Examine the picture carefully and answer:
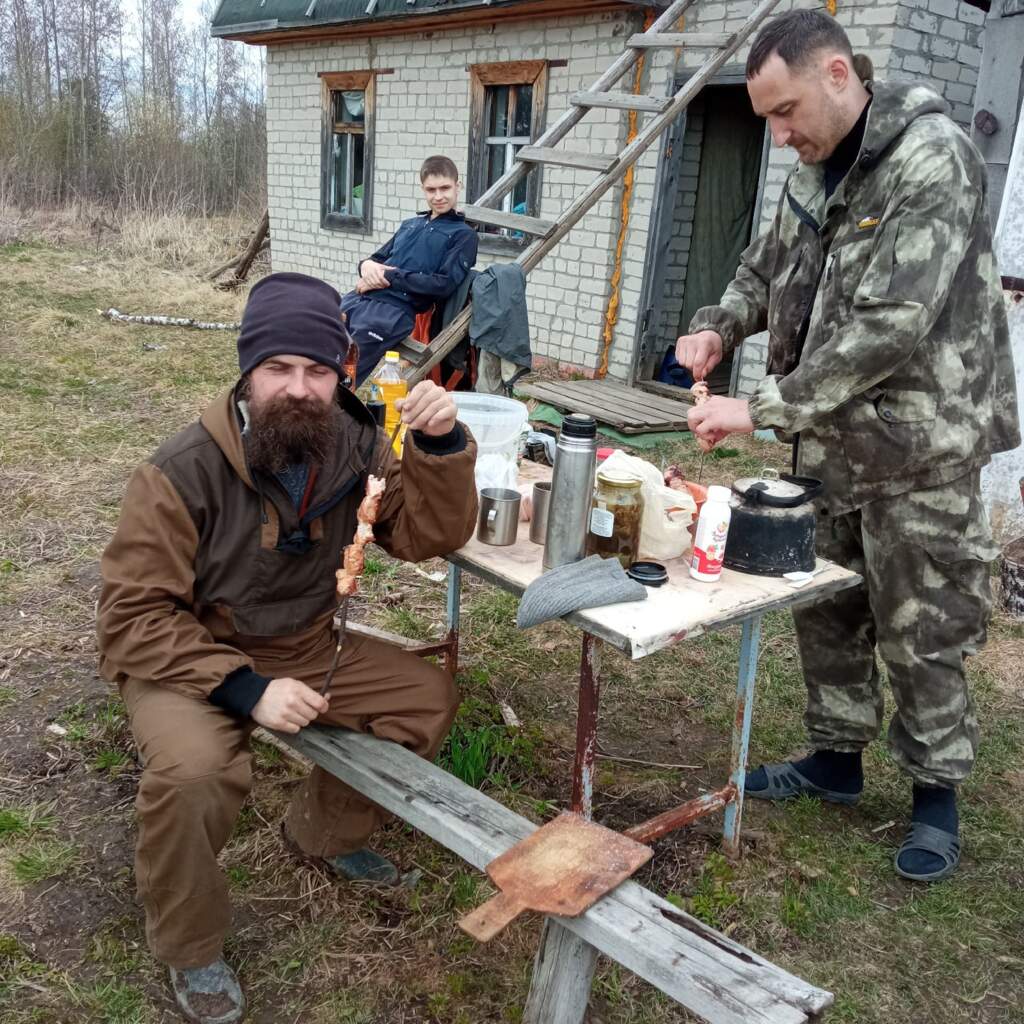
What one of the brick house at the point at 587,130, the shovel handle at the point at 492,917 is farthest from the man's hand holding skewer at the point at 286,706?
the brick house at the point at 587,130

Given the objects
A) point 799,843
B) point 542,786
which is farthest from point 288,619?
point 799,843

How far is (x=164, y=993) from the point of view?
7.98 ft

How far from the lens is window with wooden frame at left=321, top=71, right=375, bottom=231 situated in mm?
11703

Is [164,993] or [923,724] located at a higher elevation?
[923,724]

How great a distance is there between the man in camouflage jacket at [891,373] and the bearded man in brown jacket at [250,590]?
0.96m

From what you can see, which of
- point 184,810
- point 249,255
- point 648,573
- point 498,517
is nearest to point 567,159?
point 498,517

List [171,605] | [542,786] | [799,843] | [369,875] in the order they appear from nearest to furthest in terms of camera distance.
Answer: [171,605], [369,875], [799,843], [542,786]

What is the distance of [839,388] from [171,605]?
1.78 metres

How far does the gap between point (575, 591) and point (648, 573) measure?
27 cm

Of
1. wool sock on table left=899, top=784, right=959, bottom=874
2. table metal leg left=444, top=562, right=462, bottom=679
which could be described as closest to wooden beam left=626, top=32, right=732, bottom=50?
table metal leg left=444, top=562, right=462, bottom=679

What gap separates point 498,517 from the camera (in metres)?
2.70

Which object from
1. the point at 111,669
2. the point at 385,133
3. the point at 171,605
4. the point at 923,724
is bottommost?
the point at 923,724

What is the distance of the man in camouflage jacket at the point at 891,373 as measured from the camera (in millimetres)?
2572

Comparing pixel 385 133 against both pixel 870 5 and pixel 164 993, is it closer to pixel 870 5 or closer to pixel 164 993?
pixel 870 5
